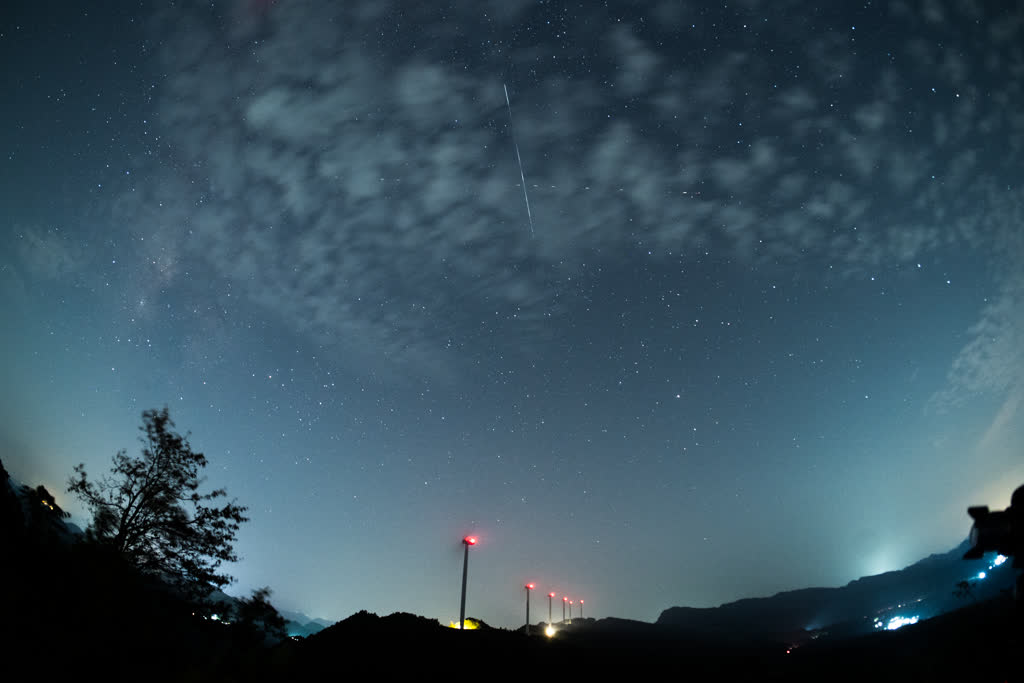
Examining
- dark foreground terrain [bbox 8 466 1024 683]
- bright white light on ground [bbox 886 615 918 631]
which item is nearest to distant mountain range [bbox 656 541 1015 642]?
bright white light on ground [bbox 886 615 918 631]

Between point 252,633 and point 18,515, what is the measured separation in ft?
31.4

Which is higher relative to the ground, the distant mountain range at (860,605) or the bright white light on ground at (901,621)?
the distant mountain range at (860,605)

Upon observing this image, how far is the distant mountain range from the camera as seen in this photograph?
6700 cm

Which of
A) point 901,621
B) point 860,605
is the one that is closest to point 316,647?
point 901,621

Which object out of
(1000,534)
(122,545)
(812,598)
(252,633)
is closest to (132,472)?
(122,545)

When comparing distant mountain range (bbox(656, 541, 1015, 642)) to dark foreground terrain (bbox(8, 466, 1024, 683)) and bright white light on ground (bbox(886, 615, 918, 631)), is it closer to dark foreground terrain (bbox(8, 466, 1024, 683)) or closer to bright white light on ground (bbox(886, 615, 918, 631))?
Result: bright white light on ground (bbox(886, 615, 918, 631))

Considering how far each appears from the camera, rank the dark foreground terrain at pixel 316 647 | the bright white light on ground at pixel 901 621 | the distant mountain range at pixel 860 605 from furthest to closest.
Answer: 1. the distant mountain range at pixel 860 605
2. the bright white light on ground at pixel 901 621
3. the dark foreground terrain at pixel 316 647

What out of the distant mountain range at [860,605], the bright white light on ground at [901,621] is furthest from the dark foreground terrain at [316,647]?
the distant mountain range at [860,605]

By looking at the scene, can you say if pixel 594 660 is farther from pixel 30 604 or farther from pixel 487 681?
pixel 30 604

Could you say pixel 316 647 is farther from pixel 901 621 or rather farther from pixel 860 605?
pixel 860 605

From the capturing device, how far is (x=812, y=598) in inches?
5723

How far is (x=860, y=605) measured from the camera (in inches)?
4710

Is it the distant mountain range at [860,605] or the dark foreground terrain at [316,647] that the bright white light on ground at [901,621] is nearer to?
the distant mountain range at [860,605]

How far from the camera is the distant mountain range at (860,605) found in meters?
67.0
